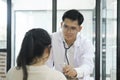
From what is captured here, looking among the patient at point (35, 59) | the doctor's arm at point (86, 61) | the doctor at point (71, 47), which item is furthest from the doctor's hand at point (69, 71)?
the patient at point (35, 59)

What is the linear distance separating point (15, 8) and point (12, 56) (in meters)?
0.84

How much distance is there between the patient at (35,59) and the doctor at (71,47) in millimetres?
822

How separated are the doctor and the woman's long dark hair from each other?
83cm

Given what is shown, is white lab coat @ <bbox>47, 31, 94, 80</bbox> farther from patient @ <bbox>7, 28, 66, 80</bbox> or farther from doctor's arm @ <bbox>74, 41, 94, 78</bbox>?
patient @ <bbox>7, 28, 66, 80</bbox>

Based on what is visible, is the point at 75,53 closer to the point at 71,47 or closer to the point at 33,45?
the point at 71,47

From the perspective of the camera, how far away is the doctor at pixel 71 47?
2.17 metres

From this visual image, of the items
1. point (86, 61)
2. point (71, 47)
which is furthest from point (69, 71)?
point (71, 47)

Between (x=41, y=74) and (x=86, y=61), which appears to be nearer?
(x=41, y=74)

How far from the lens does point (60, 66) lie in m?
2.26

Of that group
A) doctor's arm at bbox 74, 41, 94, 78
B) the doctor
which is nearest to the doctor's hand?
doctor's arm at bbox 74, 41, 94, 78

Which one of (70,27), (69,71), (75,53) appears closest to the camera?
(69,71)

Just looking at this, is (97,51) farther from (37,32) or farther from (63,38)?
(37,32)

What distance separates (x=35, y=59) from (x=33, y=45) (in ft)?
0.28

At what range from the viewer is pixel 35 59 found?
1.35 m
